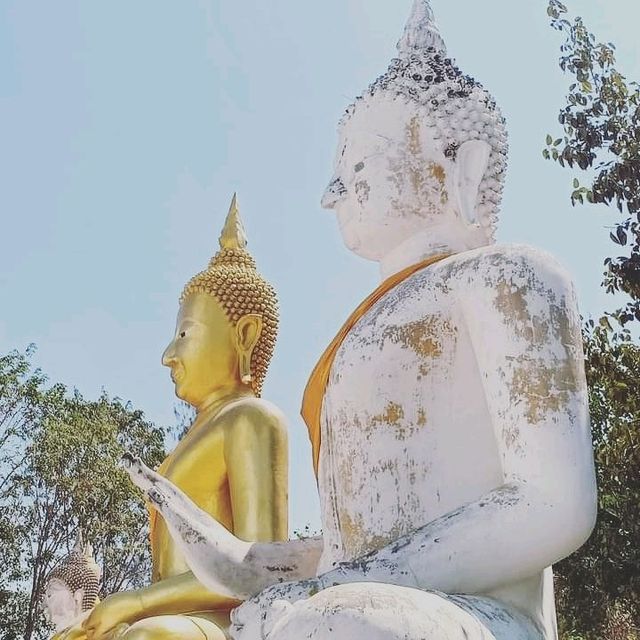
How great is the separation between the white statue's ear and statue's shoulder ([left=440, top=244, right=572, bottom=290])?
38 cm

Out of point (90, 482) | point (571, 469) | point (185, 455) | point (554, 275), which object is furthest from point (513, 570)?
point (90, 482)

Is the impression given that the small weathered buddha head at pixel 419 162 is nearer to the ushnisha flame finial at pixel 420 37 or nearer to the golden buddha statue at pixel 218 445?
the ushnisha flame finial at pixel 420 37

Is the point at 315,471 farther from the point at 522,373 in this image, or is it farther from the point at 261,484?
the point at 261,484

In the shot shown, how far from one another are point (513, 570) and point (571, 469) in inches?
9.9

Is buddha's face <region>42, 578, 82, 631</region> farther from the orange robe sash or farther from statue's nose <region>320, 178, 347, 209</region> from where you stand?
statue's nose <region>320, 178, 347, 209</region>

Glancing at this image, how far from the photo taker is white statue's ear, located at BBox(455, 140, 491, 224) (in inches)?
121

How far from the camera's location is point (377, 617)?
1808mm

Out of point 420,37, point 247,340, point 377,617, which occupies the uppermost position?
point 247,340

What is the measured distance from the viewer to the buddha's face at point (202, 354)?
17.9 feet

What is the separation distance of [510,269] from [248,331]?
3102 mm

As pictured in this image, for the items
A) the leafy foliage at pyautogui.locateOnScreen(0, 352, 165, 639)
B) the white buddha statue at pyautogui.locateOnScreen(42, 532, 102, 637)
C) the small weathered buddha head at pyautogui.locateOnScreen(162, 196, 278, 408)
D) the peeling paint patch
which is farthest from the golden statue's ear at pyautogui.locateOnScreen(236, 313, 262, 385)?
the leafy foliage at pyautogui.locateOnScreen(0, 352, 165, 639)

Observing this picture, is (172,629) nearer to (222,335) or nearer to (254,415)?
(254,415)

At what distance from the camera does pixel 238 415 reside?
5.12m

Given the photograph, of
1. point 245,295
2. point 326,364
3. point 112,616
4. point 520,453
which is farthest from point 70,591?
point 520,453
